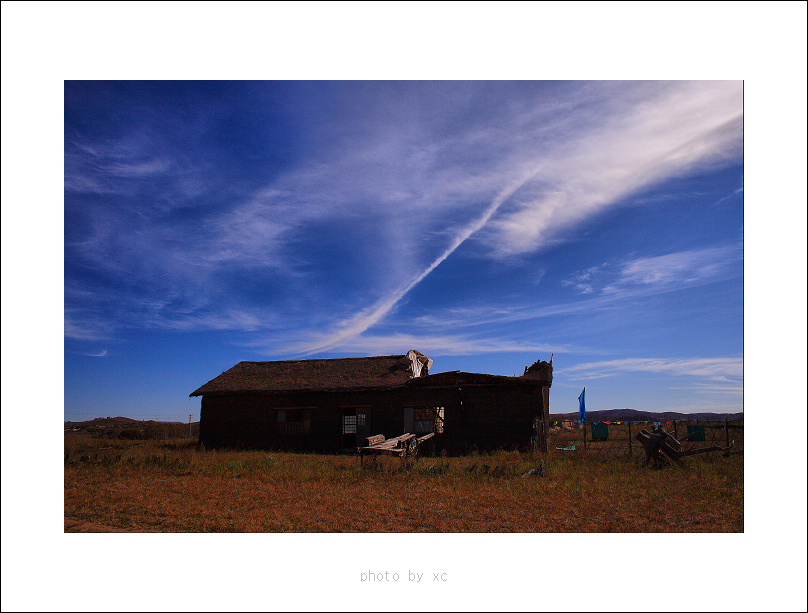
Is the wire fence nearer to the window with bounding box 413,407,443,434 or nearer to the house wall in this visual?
the house wall

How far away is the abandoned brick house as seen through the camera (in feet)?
61.3

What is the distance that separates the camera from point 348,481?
10664mm

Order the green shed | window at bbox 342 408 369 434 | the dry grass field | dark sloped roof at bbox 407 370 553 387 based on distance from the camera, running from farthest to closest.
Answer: the green shed, window at bbox 342 408 369 434, dark sloped roof at bbox 407 370 553 387, the dry grass field

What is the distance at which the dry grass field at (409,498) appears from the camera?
7055 mm

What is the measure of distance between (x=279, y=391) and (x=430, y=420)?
784 centimetres

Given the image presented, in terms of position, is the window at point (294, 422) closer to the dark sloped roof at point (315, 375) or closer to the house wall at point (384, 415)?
the house wall at point (384, 415)

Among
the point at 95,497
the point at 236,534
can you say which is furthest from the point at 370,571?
the point at 95,497

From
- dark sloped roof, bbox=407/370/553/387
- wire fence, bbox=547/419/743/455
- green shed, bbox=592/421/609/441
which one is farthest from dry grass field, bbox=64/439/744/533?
green shed, bbox=592/421/609/441

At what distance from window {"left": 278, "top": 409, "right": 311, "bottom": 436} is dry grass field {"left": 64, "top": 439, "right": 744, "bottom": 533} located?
9322mm

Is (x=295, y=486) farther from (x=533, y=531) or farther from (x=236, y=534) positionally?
(x=533, y=531)

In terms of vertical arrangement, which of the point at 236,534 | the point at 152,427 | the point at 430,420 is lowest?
the point at 152,427

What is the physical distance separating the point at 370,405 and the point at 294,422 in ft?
13.9

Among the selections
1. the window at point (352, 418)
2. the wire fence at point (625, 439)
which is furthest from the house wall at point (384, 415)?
the wire fence at point (625, 439)

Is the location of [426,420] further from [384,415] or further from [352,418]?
[352,418]
